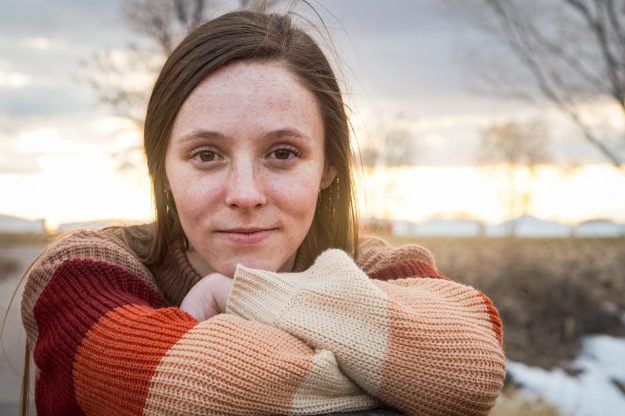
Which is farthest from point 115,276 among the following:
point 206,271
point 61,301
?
point 206,271

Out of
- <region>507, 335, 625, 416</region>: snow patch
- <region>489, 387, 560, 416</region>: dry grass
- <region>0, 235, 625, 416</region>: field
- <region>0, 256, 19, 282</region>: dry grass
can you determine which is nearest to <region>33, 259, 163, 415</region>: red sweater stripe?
<region>489, 387, 560, 416</region>: dry grass

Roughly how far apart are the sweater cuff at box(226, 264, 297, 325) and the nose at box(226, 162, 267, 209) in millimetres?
210

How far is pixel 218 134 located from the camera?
1.84 m

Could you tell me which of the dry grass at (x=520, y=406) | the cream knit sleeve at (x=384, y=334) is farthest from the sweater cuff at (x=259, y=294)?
the dry grass at (x=520, y=406)

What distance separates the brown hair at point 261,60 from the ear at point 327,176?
2 cm

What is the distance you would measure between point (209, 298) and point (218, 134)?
42 centimetres

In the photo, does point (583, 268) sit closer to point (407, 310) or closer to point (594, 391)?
point (594, 391)

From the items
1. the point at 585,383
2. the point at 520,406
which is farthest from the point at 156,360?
the point at 585,383

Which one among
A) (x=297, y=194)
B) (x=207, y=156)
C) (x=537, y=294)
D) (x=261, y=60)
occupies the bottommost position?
(x=537, y=294)

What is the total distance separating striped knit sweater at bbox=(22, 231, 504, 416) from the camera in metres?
1.45

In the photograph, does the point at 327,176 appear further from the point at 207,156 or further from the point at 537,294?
the point at 537,294

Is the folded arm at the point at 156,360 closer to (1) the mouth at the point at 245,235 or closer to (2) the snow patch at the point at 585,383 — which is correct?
(1) the mouth at the point at 245,235

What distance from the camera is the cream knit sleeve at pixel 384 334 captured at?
1.57m

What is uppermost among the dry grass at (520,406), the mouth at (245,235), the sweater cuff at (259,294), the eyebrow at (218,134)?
the eyebrow at (218,134)
